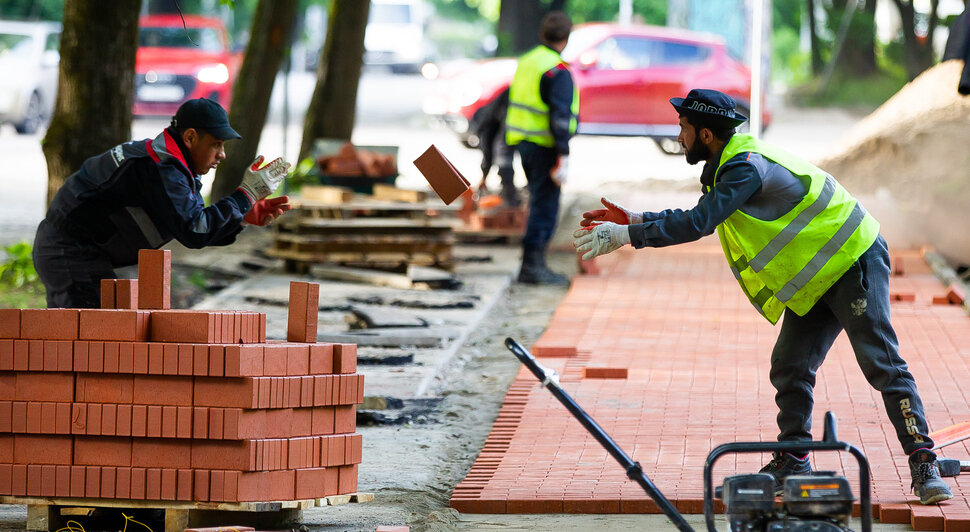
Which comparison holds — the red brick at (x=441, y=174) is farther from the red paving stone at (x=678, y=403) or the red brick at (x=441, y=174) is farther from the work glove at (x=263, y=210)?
the red paving stone at (x=678, y=403)

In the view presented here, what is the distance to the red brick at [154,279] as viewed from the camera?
542cm

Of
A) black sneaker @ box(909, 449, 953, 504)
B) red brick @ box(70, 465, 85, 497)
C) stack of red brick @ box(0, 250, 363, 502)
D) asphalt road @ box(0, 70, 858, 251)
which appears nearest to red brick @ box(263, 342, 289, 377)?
stack of red brick @ box(0, 250, 363, 502)

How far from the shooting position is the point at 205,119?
5953mm

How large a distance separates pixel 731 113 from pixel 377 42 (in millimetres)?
41964

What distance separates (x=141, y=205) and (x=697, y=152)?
2.50 metres

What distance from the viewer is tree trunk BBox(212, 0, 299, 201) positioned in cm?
1477

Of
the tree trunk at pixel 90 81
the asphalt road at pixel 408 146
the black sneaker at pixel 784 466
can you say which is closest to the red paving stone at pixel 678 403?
the black sneaker at pixel 784 466

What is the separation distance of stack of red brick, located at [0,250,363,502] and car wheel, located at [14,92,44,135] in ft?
68.6

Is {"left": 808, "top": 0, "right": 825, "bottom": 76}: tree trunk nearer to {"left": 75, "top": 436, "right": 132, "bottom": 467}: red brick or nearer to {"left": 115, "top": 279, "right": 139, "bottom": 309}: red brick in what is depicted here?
Result: {"left": 115, "top": 279, "right": 139, "bottom": 309}: red brick

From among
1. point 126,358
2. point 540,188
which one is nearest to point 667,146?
point 540,188

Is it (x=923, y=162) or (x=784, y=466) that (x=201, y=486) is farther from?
(x=923, y=162)

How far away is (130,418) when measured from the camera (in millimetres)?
5039

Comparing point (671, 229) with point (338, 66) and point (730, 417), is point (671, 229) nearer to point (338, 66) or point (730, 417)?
point (730, 417)

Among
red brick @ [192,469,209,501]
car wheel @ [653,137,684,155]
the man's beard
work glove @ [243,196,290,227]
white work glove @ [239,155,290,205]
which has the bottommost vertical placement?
car wheel @ [653,137,684,155]
